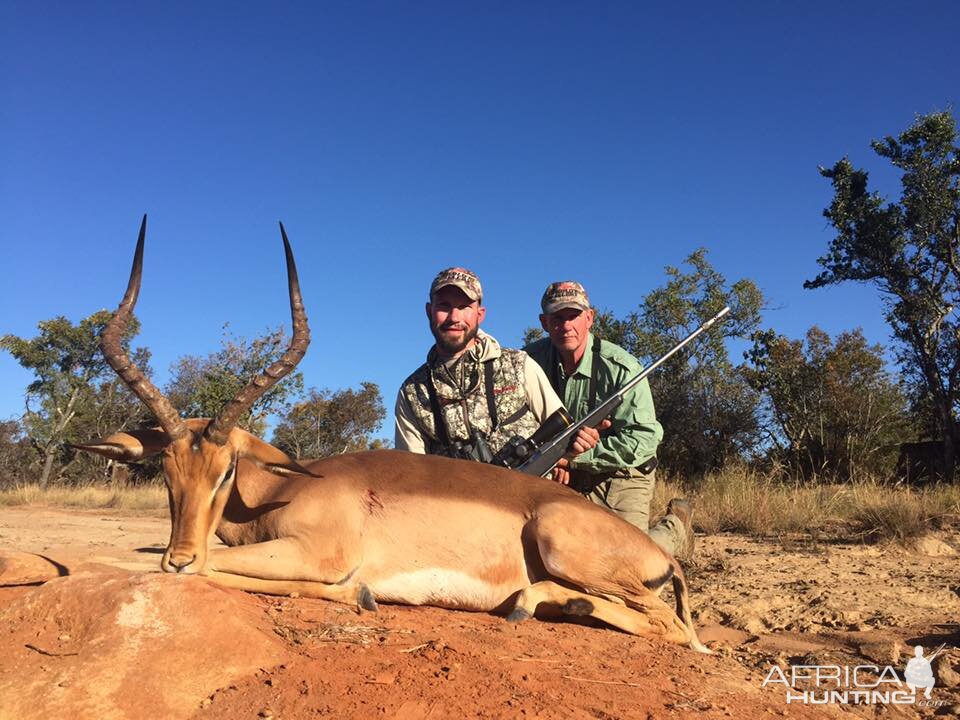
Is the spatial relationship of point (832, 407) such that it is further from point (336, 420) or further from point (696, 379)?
point (336, 420)

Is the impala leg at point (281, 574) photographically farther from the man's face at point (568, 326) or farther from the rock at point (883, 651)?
the man's face at point (568, 326)

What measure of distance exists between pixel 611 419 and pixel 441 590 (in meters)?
2.93

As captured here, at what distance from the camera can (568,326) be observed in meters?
6.88

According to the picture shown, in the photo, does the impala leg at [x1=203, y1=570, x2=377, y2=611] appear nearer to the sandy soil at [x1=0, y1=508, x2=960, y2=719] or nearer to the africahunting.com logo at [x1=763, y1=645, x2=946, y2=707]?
the sandy soil at [x1=0, y1=508, x2=960, y2=719]

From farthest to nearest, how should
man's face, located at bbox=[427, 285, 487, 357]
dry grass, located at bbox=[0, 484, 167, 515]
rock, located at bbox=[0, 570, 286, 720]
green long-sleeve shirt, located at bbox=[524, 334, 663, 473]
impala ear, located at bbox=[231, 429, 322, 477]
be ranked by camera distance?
dry grass, located at bbox=[0, 484, 167, 515] → green long-sleeve shirt, located at bbox=[524, 334, 663, 473] → man's face, located at bbox=[427, 285, 487, 357] → impala ear, located at bbox=[231, 429, 322, 477] → rock, located at bbox=[0, 570, 286, 720]

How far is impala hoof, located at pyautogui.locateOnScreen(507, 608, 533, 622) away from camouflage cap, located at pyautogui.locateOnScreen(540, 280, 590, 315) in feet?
10.3

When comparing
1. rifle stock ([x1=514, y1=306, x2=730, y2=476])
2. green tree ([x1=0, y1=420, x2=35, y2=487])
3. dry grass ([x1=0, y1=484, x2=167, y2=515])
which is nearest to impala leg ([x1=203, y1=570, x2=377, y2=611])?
rifle stock ([x1=514, y1=306, x2=730, y2=476])

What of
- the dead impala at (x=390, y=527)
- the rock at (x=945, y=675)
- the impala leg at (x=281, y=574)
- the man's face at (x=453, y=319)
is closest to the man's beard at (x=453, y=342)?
the man's face at (x=453, y=319)

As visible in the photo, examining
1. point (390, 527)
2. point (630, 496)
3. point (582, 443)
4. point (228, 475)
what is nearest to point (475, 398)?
point (582, 443)

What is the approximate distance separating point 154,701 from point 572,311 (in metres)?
4.91

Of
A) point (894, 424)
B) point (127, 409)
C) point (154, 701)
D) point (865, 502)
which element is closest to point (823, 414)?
point (894, 424)

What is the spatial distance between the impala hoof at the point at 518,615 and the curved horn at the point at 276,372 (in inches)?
74.9

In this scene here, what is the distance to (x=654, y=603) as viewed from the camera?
468cm

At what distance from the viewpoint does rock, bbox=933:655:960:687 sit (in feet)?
12.6
